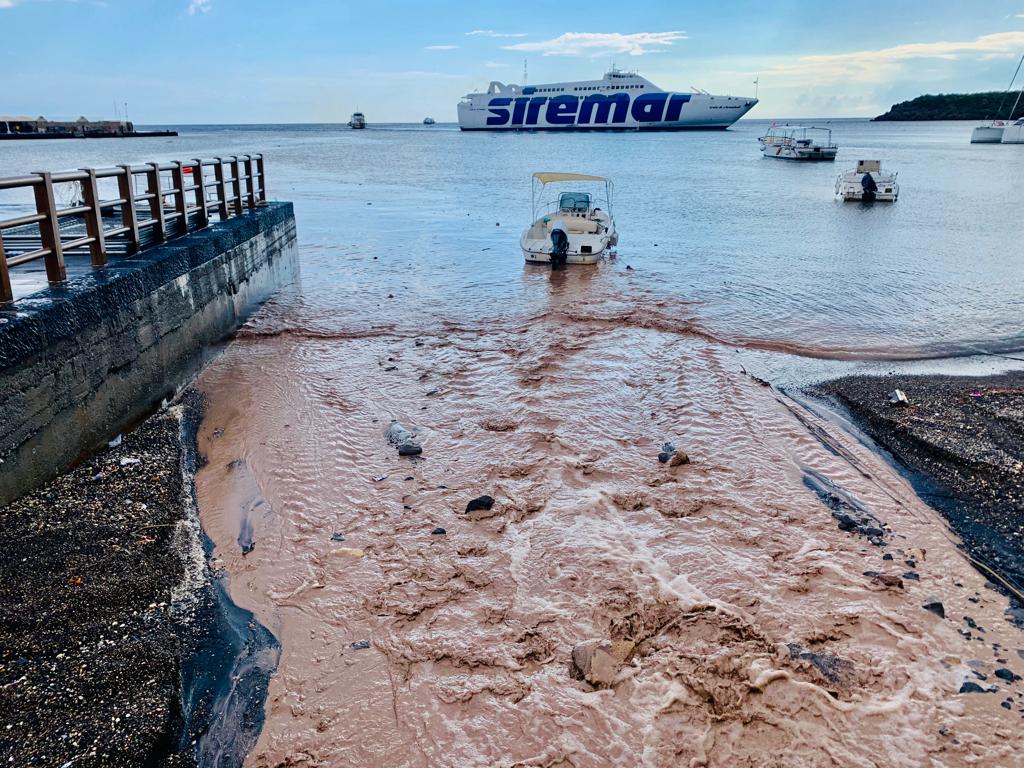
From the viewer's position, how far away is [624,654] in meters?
4.67

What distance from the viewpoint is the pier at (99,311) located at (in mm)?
5836

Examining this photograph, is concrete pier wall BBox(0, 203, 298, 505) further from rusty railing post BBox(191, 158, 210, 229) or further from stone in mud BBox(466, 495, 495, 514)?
stone in mud BBox(466, 495, 495, 514)

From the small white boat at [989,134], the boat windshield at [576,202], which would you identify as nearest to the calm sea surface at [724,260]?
the boat windshield at [576,202]

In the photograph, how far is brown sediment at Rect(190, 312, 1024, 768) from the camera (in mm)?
4090

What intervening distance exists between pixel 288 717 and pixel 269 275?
1182cm

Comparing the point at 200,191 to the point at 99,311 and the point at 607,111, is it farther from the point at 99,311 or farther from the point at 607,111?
Answer: the point at 607,111

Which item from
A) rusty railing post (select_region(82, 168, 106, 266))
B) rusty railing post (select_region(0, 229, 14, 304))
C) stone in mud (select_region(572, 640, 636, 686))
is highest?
rusty railing post (select_region(82, 168, 106, 266))

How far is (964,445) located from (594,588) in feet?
15.9

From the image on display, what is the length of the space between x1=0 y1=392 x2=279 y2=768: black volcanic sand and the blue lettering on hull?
123 metres

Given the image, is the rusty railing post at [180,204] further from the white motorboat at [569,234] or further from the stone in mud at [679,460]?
the white motorboat at [569,234]

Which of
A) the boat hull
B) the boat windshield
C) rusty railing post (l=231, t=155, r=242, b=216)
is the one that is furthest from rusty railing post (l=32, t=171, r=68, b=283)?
the boat hull

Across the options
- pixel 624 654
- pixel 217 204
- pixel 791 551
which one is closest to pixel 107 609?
pixel 624 654

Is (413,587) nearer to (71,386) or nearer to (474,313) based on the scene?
(71,386)

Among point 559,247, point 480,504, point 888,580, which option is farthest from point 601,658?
point 559,247
